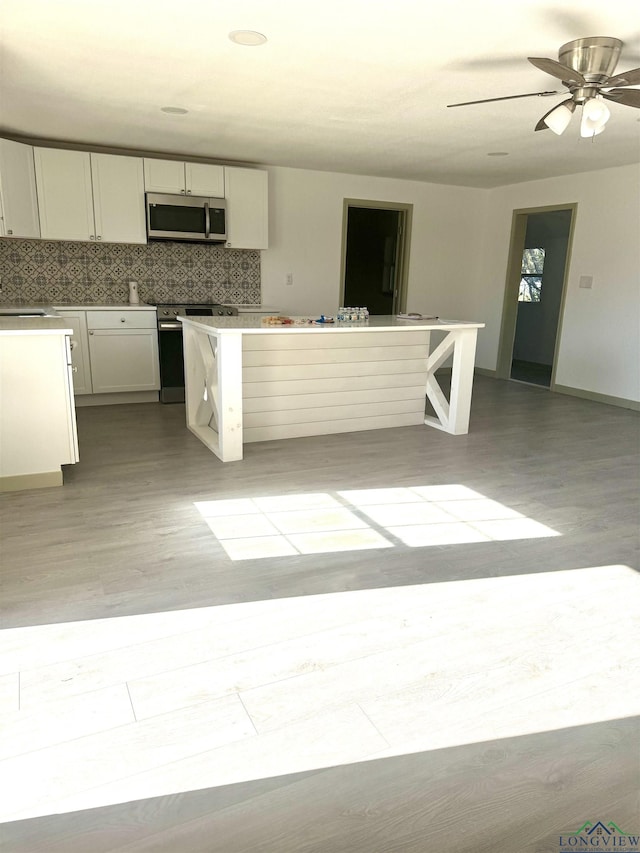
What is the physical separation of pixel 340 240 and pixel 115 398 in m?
3.08

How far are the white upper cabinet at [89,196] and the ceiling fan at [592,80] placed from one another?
3.69 m

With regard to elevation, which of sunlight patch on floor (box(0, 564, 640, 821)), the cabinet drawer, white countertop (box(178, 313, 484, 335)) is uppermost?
white countertop (box(178, 313, 484, 335))

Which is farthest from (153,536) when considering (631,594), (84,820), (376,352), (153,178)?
(153,178)

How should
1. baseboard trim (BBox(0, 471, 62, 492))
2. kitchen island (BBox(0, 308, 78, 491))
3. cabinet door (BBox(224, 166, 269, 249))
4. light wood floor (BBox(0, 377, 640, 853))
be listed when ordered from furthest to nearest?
cabinet door (BBox(224, 166, 269, 249)), baseboard trim (BBox(0, 471, 62, 492)), kitchen island (BBox(0, 308, 78, 491)), light wood floor (BBox(0, 377, 640, 853))

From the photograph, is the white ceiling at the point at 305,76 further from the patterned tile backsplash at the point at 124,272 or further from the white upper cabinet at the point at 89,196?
the patterned tile backsplash at the point at 124,272

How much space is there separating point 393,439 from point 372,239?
4807mm

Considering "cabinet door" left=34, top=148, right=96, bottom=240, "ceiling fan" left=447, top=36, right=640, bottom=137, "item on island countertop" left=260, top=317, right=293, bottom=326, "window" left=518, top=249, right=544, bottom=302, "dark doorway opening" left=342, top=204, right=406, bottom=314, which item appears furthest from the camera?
"dark doorway opening" left=342, top=204, right=406, bottom=314

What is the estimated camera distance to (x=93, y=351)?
5320mm

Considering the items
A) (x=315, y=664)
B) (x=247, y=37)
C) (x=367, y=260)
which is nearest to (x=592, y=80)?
(x=247, y=37)

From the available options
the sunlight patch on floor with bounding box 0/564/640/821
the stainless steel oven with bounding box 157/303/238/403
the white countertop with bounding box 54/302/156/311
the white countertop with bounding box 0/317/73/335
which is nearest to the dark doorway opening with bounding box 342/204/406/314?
the stainless steel oven with bounding box 157/303/238/403

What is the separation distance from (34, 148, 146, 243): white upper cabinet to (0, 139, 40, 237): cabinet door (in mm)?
62

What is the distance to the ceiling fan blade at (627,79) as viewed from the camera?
102 inches

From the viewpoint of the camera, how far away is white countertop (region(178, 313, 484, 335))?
3908 mm

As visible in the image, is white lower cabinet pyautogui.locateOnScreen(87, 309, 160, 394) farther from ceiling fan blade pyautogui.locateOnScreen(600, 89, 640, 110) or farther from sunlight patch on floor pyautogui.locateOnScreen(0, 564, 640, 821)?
ceiling fan blade pyautogui.locateOnScreen(600, 89, 640, 110)
